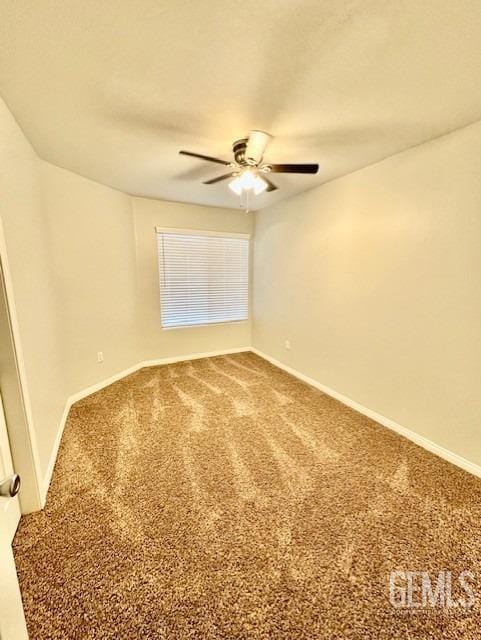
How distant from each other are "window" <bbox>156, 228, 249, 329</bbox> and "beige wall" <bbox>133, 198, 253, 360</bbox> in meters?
0.10

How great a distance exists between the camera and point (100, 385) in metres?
3.11

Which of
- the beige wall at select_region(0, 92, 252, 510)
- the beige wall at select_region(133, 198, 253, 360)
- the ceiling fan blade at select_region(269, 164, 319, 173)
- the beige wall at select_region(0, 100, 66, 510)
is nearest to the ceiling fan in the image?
the ceiling fan blade at select_region(269, 164, 319, 173)

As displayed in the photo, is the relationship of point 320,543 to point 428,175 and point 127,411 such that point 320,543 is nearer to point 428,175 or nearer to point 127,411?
point 127,411

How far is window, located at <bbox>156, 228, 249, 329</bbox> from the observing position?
12.3 ft

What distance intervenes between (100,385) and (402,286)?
3.37m

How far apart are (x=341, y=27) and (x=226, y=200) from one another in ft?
8.48

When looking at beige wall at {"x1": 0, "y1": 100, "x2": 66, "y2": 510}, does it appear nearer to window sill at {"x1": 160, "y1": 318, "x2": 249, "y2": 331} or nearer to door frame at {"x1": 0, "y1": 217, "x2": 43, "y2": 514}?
door frame at {"x1": 0, "y1": 217, "x2": 43, "y2": 514}

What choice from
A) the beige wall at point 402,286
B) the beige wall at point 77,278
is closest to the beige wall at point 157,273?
the beige wall at point 77,278

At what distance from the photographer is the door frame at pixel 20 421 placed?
4.41 feet

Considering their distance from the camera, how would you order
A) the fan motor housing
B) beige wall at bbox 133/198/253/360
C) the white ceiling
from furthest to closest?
beige wall at bbox 133/198/253/360 < the fan motor housing < the white ceiling

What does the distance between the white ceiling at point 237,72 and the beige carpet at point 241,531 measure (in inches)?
93.0

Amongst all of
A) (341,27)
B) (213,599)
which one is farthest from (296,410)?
(341,27)

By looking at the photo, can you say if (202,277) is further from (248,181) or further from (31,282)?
(31,282)

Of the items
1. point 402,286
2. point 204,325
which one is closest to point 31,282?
point 204,325
